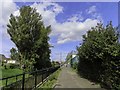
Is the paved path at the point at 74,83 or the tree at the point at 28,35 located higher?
the tree at the point at 28,35

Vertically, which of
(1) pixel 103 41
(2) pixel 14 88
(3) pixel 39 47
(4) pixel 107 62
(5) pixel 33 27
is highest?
(5) pixel 33 27

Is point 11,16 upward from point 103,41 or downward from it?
upward

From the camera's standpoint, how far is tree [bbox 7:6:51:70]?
43844 mm

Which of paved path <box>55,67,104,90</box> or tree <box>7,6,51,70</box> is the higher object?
tree <box>7,6,51,70</box>

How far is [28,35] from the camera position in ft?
143

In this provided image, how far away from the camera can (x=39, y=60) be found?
47.3 m

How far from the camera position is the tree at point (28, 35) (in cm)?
4384

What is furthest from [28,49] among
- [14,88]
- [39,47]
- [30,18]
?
[14,88]

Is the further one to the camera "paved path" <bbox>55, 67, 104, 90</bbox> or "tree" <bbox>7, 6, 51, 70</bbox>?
"tree" <bbox>7, 6, 51, 70</bbox>

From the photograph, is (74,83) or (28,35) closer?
(74,83)

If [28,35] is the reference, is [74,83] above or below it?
below

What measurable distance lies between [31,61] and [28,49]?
2.14 metres

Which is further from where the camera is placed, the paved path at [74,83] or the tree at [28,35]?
the tree at [28,35]

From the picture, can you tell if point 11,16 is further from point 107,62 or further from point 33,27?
point 107,62
